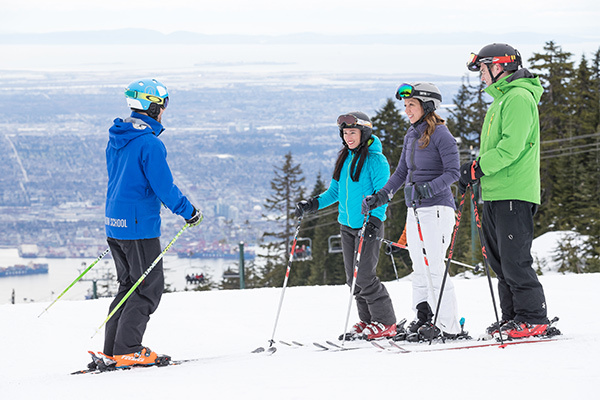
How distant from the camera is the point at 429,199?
4.76 m

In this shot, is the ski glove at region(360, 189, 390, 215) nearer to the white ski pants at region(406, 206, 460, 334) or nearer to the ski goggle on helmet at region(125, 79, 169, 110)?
the white ski pants at region(406, 206, 460, 334)

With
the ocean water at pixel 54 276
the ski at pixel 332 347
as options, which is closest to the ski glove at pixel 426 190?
the ski at pixel 332 347

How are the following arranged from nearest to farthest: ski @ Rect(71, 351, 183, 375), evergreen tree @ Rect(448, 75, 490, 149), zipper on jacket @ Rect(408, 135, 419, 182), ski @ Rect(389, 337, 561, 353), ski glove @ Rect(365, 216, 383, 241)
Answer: ski @ Rect(389, 337, 561, 353), ski @ Rect(71, 351, 183, 375), zipper on jacket @ Rect(408, 135, 419, 182), ski glove @ Rect(365, 216, 383, 241), evergreen tree @ Rect(448, 75, 490, 149)

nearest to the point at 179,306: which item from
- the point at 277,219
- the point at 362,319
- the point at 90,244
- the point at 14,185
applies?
the point at 362,319

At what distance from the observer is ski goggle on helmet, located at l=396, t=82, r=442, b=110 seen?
4.68 metres

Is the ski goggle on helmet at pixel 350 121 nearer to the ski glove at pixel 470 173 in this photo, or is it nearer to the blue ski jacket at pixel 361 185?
the blue ski jacket at pixel 361 185

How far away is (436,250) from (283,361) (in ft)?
4.53

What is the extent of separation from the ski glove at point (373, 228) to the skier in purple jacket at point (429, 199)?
0.21 metres

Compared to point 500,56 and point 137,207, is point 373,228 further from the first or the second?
point 137,207

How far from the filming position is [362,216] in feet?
16.8

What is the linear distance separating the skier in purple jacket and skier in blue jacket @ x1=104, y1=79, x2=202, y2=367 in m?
1.49

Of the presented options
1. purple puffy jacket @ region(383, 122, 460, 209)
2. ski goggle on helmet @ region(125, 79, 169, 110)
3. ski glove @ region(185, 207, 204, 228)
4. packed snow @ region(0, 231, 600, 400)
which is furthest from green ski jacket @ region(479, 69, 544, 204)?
ski goggle on helmet @ region(125, 79, 169, 110)

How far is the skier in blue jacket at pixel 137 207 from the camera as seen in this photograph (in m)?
4.30

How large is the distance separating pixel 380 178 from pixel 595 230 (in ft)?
88.0
